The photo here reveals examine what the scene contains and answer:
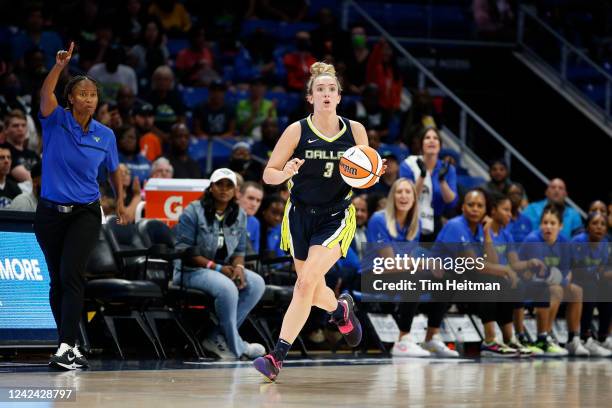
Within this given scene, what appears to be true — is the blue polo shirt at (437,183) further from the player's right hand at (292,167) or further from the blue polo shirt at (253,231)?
the player's right hand at (292,167)

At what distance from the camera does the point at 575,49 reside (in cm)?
1806

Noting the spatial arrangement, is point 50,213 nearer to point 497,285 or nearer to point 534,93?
point 497,285

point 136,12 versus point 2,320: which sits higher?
point 136,12

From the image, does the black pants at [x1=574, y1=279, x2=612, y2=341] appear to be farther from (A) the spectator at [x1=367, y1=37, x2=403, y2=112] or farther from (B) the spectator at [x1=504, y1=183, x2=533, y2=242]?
(A) the spectator at [x1=367, y1=37, x2=403, y2=112]

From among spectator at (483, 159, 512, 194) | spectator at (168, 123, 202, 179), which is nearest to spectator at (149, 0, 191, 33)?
spectator at (168, 123, 202, 179)

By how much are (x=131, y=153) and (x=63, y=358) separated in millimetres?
5216

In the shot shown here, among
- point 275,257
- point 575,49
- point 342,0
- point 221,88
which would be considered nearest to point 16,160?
point 275,257

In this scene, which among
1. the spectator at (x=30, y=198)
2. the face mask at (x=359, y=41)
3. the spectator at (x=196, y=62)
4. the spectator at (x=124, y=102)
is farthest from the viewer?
the face mask at (x=359, y=41)

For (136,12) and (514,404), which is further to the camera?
(136,12)

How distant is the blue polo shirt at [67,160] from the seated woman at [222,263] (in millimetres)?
2004

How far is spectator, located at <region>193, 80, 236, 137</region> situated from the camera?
14.9 m

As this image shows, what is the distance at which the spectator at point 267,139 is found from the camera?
14.6m

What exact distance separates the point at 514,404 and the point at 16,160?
6890mm

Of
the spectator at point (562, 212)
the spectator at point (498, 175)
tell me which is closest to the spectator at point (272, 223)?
the spectator at point (498, 175)
